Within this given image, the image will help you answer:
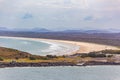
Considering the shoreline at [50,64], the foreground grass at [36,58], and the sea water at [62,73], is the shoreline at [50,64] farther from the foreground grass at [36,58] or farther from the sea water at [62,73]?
the sea water at [62,73]

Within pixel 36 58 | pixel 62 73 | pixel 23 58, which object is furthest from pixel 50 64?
pixel 23 58

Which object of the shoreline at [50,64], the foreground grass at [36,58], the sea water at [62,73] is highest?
the foreground grass at [36,58]

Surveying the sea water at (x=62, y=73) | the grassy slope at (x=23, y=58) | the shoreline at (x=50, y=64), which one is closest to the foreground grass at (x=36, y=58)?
the grassy slope at (x=23, y=58)

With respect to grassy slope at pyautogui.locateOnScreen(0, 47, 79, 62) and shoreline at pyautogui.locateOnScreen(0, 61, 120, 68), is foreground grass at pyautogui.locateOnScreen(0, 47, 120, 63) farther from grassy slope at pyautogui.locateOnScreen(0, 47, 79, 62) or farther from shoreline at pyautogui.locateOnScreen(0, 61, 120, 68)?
shoreline at pyautogui.locateOnScreen(0, 61, 120, 68)

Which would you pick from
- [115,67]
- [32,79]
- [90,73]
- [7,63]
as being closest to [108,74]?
[90,73]

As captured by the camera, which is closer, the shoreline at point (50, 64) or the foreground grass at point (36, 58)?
the shoreline at point (50, 64)

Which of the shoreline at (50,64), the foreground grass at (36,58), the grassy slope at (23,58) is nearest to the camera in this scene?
the shoreline at (50,64)

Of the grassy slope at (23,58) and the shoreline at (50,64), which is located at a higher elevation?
the grassy slope at (23,58)

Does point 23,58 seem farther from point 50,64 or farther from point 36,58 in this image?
point 50,64

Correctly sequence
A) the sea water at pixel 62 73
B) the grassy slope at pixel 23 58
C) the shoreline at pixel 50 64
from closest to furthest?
the sea water at pixel 62 73, the shoreline at pixel 50 64, the grassy slope at pixel 23 58
